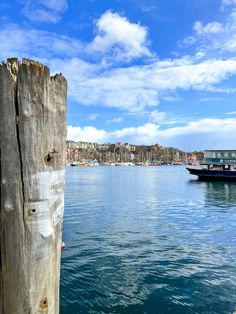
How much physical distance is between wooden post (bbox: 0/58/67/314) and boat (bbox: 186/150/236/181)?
7248cm

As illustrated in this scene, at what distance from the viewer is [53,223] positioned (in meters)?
2.48

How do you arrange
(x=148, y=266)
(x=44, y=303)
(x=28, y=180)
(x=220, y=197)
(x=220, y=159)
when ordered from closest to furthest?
(x=28, y=180) < (x=44, y=303) < (x=148, y=266) < (x=220, y=197) < (x=220, y=159)

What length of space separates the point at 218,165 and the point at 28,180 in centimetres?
7871

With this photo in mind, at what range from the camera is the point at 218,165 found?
76562 millimetres

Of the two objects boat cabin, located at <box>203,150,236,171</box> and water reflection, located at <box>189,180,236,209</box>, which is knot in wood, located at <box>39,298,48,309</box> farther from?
boat cabin, located at <box>203,150,236,171</box>

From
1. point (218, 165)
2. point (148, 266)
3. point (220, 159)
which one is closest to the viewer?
point (148, 266)

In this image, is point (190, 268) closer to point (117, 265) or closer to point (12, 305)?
point (117, 265)

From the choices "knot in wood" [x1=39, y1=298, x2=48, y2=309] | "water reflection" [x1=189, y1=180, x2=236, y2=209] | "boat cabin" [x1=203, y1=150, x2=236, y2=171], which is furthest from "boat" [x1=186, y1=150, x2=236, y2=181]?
"knot in wood" [x1=39, y1=298, x2=48, y2=309]

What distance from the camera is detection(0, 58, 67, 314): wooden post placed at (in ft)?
7.35

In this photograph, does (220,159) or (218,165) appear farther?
(220,159)

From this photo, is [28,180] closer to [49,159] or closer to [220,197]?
[49,159]

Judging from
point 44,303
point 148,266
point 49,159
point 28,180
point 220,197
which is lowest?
point 220,197

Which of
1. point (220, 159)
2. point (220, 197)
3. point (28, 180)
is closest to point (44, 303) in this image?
point (28, 180)

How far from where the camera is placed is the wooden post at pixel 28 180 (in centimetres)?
224
